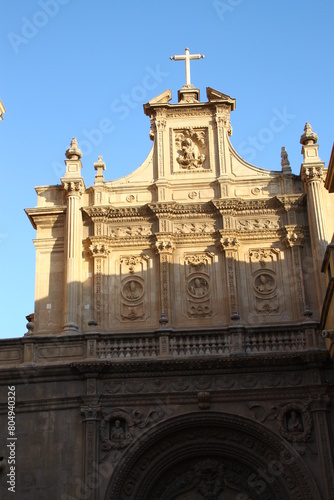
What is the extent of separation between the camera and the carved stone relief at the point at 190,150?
2261 centimetres

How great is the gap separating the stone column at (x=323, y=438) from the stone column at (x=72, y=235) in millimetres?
6281

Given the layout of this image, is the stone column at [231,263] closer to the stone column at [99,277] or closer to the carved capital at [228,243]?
the carved capital at [228,243]

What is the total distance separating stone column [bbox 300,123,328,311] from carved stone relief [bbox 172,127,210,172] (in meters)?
2.86

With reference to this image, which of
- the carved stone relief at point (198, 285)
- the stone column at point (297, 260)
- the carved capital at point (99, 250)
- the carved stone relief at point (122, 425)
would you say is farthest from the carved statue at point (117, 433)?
the stone column at point (297, 260)

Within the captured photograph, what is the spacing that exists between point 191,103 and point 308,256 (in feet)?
19.6

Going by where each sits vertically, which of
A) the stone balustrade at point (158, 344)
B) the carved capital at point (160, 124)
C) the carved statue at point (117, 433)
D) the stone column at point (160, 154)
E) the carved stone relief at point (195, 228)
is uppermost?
the carved capital at point (160, 124)

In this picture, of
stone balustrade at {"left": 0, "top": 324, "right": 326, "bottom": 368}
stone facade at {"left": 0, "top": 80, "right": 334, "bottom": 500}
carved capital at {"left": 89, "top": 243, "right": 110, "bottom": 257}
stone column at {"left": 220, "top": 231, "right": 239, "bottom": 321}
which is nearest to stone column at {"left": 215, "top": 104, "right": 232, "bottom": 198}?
stone facade at {"left": 0, "top": 80, "right": 334, "bottom": 500}

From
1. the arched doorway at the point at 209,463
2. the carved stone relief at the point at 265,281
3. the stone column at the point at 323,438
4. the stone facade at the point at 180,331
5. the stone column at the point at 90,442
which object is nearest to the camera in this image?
the stone column at the point at 323,438

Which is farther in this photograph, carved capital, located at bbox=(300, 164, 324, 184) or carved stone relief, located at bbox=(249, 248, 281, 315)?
carved capital, located at bbox=(300, 164, 324, 184)

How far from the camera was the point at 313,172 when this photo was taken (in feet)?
70.0

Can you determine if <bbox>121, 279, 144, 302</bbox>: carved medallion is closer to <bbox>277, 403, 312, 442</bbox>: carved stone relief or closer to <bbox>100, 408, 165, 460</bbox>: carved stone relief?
<bbox>100, 408, 165, 460</bbox>: carved stone relief

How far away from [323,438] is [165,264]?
6.30 metres

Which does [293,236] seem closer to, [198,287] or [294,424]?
[198,287]

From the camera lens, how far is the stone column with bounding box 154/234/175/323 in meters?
20.3
